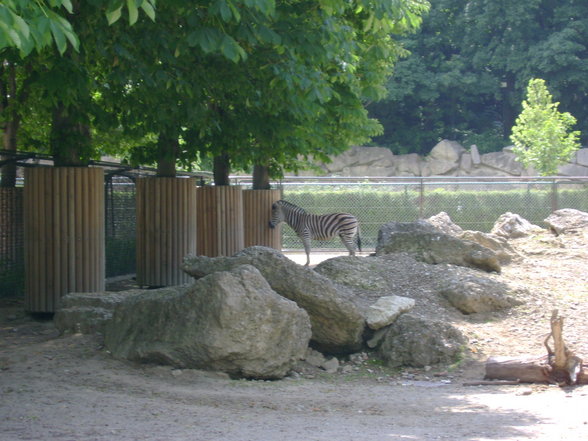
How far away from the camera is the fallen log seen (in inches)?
286

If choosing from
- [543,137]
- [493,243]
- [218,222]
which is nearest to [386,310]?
[218,222]

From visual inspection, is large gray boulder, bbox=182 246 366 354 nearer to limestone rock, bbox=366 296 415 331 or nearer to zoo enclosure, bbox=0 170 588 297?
limestone rock, bbox=366 296 415 331

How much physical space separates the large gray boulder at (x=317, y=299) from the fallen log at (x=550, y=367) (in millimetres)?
1520

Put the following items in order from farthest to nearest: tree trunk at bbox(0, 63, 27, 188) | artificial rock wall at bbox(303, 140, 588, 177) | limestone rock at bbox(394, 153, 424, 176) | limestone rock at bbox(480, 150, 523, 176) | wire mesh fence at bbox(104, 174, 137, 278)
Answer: limestone rock at bbox(394, 153, 424, 176), artificial rock wall at bbox(303, 140, 588, 177), limestone rock at bbox(480, 150, 523, 176), wire mesh fence at bbox(104, 174, 137, 278), tree trunk at bbox(0, 63, 27, 188)

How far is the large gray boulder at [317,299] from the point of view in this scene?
8.28 metres

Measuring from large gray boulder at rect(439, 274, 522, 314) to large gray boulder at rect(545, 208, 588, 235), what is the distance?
834 cm

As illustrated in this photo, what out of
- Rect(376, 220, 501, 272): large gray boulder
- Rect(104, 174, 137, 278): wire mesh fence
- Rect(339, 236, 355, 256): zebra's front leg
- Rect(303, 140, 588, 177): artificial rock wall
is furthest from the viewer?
Rect(303, 140, 588, 177): artificial rock wall

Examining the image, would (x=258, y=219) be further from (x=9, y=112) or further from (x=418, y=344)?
(x=418, y=344)

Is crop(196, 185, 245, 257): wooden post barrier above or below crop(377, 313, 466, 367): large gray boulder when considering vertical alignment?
above

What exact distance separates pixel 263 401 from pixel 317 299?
202 cm

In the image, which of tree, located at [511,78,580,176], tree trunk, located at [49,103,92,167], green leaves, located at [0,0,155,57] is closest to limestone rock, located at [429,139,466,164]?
tree, located at [511,78,580,176]

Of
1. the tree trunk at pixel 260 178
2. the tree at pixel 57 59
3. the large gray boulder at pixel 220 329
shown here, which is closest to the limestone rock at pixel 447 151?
the tree trunk at pixel 260 178

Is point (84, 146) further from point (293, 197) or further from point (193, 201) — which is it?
point (293, 197)

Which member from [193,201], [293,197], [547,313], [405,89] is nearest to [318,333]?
[547,313]
